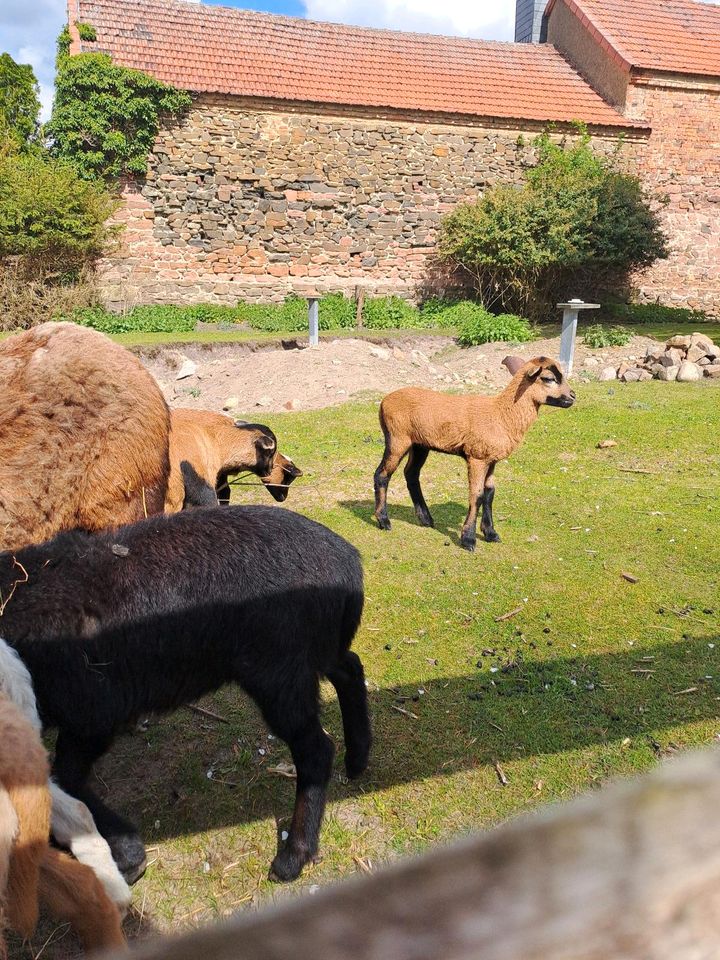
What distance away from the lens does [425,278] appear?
2247 cm

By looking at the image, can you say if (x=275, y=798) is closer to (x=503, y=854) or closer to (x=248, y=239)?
(x=503, y=854)

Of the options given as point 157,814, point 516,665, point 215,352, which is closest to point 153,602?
point 157,814

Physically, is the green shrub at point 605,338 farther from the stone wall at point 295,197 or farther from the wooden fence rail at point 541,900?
the wooden fence rail at point 541,900

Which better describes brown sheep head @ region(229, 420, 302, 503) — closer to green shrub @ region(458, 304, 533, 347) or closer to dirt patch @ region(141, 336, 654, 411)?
dirt patch @ region(141, 336, 654, 411)

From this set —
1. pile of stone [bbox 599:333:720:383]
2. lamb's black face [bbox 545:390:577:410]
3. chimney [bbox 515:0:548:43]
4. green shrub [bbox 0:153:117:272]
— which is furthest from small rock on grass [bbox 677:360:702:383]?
chimney [bbox 515:0:548:43]

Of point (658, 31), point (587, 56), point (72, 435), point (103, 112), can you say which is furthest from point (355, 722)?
point (658, 31)

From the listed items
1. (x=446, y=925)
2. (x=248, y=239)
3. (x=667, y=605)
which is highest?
(x=248, y=239)

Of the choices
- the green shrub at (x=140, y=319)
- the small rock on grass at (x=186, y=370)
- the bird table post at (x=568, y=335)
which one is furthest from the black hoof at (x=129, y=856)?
the green shrub at (x=140, y=319)

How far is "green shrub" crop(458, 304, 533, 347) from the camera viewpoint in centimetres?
1728

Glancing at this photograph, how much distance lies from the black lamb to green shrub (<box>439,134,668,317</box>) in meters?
17.8

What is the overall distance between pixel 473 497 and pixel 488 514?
332 millimetres

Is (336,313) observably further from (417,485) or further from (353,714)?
(353,714)

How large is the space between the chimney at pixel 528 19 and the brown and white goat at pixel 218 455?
52107mm

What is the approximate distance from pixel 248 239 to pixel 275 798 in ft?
65.2
